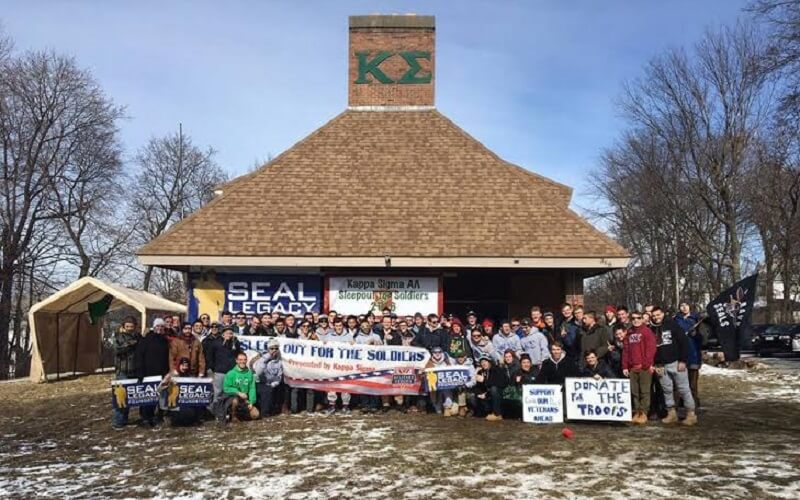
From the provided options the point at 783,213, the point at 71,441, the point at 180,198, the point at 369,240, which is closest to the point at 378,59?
the point at 369,240

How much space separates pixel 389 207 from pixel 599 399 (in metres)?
7.39

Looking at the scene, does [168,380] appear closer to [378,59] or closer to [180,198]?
[378,59]

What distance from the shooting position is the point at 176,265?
15.2 meters

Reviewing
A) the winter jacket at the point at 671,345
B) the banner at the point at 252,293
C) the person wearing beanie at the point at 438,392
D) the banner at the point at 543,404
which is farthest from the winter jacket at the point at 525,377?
the banner at the point at 252,293

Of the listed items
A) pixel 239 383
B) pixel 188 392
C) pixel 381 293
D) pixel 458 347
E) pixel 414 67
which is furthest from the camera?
pixel 414 67

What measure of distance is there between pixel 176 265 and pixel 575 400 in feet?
29.9

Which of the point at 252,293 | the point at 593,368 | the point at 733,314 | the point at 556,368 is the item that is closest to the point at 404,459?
the point at 556,368

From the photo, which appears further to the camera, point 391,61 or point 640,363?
point 391,61

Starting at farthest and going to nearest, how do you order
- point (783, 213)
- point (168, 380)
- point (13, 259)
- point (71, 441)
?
point (783, 213) → point (13, 259) → point (168, 380) → point (71, 441)

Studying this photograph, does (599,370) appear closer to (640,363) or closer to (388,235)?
(640,363)

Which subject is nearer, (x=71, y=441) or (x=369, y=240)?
(x=71, y=441)

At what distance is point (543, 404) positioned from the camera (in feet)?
35.0

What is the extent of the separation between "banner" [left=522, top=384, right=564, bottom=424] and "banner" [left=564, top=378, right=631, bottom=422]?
0.16 m

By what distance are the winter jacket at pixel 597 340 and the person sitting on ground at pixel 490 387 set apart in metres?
1.39
